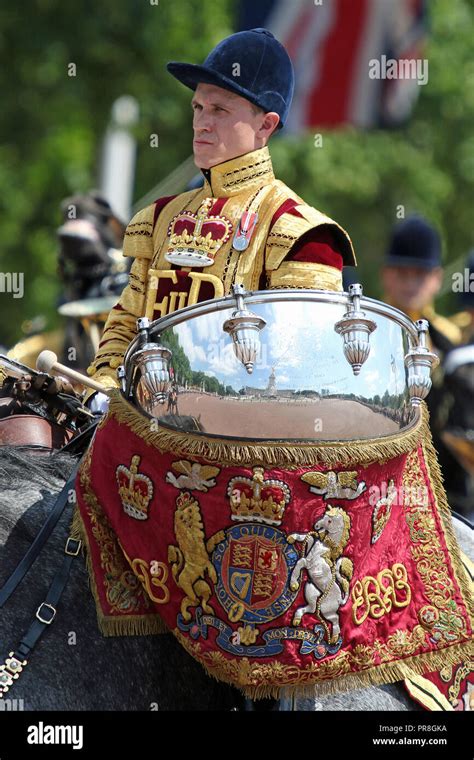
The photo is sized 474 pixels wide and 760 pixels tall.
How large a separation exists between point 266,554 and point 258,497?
16 cm

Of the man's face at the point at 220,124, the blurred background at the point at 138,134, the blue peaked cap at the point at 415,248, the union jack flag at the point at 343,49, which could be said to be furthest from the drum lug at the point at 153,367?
the blurred background at the point at 138,134

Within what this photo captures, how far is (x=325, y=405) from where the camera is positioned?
3.88 meters

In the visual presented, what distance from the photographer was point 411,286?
11414 mm

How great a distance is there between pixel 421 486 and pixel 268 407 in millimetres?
669

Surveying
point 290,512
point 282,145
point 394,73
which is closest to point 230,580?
point 290,512

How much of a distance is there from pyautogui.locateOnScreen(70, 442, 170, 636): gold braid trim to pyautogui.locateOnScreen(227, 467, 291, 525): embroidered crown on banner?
1.62ft

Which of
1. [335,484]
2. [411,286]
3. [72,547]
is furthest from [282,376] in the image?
[411,286]

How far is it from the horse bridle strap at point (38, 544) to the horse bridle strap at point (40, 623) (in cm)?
7

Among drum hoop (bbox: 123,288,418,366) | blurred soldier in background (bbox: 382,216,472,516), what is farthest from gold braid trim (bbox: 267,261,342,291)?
blurred soldier in background (bbox: 382,216,472,516)

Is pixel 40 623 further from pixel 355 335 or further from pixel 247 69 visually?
pixel 247 69

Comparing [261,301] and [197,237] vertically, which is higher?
[197,237]

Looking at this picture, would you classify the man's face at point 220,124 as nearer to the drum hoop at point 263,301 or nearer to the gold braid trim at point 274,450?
the drum hoop at point 263,301

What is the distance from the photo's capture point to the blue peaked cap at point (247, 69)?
4.45 metres

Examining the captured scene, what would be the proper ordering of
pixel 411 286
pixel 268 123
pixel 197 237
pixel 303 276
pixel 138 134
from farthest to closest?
pixel 138 134 < pixel 411 286 < pixel 268 123 < pixel 197 237 < pixel 303 276
